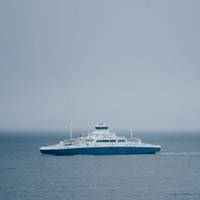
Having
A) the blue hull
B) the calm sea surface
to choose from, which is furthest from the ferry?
the calm sea surface

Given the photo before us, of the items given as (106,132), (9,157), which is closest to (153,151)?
(106,132)

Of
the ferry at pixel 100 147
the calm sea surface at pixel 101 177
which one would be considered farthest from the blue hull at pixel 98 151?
the calm sea surface at pixel 101 177

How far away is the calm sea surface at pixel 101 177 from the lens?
89250 millimetres

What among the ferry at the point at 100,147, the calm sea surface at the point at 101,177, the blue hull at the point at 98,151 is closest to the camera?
the calm sea surface at the point at 101,177

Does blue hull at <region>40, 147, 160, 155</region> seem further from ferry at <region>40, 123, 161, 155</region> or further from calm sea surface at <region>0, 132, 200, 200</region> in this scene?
calm sea surface at <region>0, 132, 200, 200</region>

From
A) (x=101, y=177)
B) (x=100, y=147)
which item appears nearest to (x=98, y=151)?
(x=100, y=147)

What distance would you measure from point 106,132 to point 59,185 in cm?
6043

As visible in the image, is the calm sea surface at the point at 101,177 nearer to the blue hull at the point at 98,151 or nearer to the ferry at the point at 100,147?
the blue hull at the point at 98,151

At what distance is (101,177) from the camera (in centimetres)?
10888

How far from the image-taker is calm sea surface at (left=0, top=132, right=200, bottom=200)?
8925 cm

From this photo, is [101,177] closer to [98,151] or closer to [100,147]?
[98,151]

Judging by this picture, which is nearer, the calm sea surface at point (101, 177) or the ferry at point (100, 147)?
the calm sea surface at point (101, 177)

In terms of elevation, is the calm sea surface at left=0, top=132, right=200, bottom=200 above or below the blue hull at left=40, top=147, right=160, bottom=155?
below

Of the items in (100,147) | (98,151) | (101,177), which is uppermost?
(100,147)
